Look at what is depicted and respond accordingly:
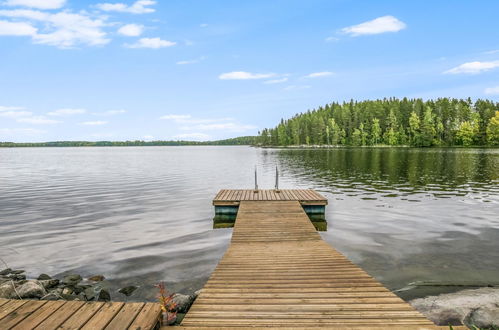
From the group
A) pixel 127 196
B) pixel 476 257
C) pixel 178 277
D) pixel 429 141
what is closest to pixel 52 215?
pixel 127 196

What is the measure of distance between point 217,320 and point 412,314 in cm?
324

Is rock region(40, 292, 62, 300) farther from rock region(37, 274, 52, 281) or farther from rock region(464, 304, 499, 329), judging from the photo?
rock region(464, 304, 499, 329)

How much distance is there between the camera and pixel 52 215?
690 inches

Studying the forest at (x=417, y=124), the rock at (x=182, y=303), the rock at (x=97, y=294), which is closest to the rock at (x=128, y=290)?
the rock at (x=97, y=294)

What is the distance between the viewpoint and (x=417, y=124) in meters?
117

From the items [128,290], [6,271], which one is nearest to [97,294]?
[128,290]

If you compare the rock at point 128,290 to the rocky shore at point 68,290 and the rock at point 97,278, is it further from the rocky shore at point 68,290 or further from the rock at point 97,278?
the rock at point 97,278

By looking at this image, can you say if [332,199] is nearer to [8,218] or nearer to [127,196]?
[127,196]

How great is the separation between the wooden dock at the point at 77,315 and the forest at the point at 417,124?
130158 millimetres

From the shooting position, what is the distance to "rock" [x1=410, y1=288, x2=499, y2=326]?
6695 millimetres

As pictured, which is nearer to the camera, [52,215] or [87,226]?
[87,226]

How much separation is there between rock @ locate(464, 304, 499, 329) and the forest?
409 ft

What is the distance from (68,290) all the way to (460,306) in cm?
1020

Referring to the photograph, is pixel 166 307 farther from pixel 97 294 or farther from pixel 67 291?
pixel 67 291
